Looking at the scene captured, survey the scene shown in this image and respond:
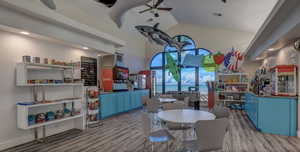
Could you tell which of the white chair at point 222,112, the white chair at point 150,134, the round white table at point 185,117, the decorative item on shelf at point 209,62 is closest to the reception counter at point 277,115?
the white chair at point 222,112

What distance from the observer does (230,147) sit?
3.12 m

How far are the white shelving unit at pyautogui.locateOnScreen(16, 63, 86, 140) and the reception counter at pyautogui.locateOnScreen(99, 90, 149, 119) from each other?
925mm

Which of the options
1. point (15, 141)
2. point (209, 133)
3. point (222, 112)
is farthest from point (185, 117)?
point (15, 141)

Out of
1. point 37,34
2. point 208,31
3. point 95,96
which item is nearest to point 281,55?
point 208,31

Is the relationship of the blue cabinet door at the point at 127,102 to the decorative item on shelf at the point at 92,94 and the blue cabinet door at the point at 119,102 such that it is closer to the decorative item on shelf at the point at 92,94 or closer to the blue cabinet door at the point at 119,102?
the blue cabinet door at the point at 119,102

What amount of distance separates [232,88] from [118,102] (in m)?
5.06

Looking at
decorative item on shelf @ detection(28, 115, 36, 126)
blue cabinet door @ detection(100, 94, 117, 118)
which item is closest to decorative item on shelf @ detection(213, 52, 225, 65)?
blue cabinet door @ detection(100, 94, 117, 118)

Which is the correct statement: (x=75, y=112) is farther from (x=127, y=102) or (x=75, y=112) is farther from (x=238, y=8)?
(x=238, y=8)

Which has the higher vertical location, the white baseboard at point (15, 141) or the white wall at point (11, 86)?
the white wall at point (11, 86)

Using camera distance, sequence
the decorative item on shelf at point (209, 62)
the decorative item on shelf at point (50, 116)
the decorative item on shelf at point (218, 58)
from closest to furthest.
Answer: the decorative item on shelf at point (50, 116)
the decorative item on shelf at point (218, 58)
the decorative item on shelf at point (209, 62)

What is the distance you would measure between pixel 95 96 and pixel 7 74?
80.4 inches

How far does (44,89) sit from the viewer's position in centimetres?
381

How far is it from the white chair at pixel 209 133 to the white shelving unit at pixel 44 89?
322 centimetres

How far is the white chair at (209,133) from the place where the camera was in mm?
1997
